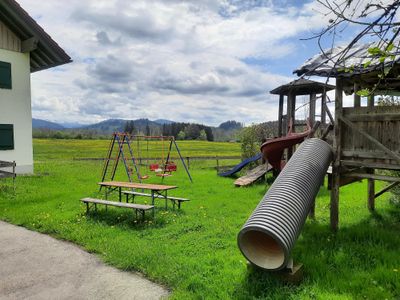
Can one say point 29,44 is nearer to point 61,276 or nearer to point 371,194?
point 61,276

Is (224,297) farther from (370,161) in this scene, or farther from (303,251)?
(370,161)

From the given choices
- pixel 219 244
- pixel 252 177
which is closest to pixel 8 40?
pixel 252 177

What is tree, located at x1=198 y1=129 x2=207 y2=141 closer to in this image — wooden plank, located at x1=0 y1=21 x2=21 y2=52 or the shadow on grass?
wooden plank, located at x1=0 y1=21 x2=21 y2=52

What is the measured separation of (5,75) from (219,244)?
14198 mm

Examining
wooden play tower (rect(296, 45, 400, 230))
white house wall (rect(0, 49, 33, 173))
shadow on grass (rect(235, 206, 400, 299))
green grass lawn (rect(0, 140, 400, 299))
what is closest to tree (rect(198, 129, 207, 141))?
white house wall (rect(0, 49, 33, 173))

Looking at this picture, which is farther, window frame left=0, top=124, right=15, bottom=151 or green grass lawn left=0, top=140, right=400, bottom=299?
window frame left=0, top=124, right=15, bottom=151

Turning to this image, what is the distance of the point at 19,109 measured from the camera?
1698cm

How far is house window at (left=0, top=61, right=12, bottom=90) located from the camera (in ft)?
53.2

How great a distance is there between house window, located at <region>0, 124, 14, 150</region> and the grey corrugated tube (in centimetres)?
1414

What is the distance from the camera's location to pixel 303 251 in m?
5.84

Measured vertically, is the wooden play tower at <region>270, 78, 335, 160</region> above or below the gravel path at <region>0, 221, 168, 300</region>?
above

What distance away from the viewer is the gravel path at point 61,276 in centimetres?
492

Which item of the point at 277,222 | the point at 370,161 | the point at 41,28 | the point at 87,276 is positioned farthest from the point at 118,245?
the point at 41,28

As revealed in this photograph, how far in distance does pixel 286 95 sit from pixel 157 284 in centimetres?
1184
